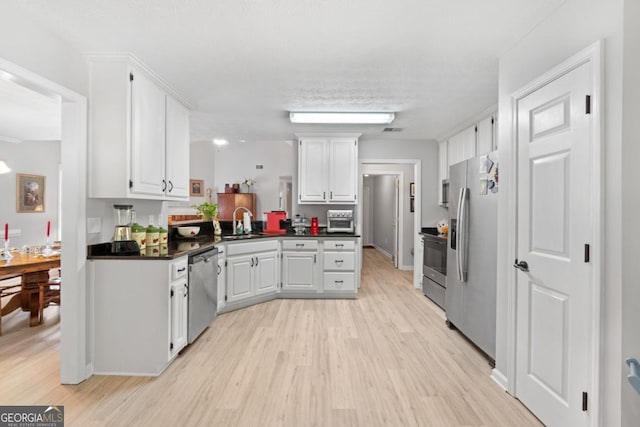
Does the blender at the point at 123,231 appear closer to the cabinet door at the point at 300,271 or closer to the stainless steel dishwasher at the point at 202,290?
the stainless steel dishwasher at the point at 202,290

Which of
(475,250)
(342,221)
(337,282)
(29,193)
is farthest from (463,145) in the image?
Result: (29,193)

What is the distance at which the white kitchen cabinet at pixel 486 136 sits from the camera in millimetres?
3697

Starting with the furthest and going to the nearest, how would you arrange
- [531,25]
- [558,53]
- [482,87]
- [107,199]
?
[482,87] < [107,199] < [531,25] < [558,53]

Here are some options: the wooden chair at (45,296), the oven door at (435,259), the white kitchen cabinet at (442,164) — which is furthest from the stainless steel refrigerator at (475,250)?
the wooden chair at (45,296)

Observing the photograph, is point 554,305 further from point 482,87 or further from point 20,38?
point 20,38

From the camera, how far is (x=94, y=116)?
239cm

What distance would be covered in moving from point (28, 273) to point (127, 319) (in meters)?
2.03

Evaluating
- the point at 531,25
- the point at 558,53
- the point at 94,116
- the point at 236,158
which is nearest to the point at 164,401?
the point at 94,116

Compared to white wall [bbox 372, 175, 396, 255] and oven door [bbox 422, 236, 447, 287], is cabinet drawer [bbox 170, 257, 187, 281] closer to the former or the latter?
oven door [bbox 422, 236, 447, 287]

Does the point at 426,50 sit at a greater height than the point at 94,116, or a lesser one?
greater

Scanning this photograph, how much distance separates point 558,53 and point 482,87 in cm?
125

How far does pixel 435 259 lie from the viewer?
13.6 ft

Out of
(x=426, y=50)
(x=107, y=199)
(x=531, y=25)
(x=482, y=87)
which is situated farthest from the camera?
(x=482, y=87)

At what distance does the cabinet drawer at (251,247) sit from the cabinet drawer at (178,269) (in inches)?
42.2
